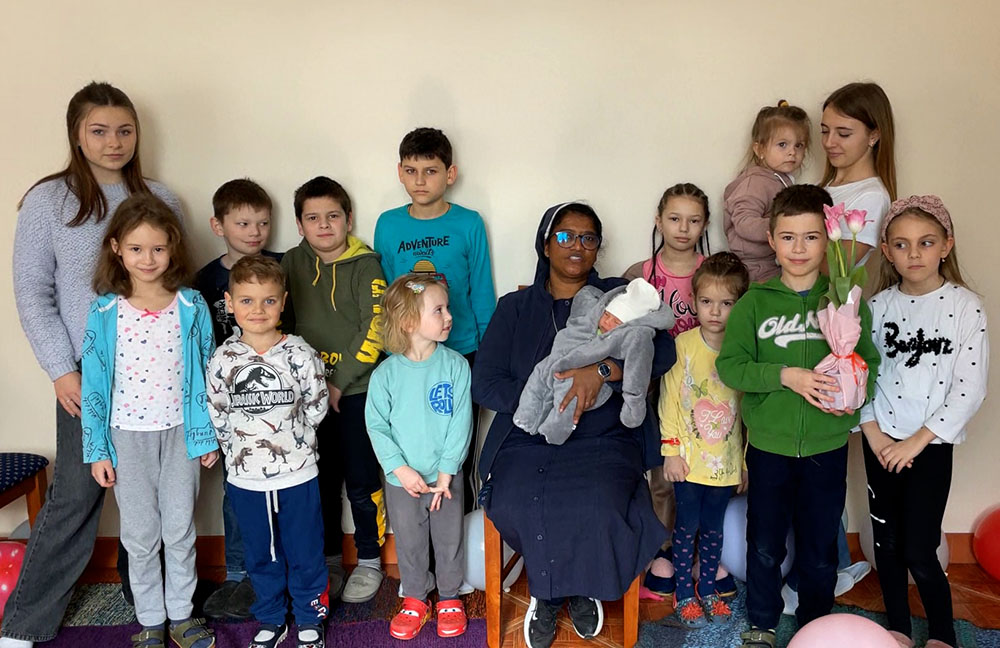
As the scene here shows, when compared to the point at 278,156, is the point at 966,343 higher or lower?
lower

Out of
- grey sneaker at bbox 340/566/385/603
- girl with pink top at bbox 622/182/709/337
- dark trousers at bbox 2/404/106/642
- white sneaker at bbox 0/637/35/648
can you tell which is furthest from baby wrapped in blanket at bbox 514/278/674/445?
white sneaker at bbox 0/637/35/648

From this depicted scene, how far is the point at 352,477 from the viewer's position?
3033 mm

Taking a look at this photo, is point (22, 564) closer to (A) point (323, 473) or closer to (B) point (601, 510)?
(A) point (323, 473)

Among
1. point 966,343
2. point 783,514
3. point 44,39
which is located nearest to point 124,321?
point 44,39

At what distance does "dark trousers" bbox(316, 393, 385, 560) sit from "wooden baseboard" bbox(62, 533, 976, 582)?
0.13 meters

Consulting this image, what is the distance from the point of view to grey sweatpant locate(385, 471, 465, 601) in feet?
9.02

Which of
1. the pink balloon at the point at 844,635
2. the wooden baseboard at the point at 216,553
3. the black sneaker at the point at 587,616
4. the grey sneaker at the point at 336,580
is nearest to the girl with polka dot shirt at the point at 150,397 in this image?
the grey sneaker at the point at 336,580

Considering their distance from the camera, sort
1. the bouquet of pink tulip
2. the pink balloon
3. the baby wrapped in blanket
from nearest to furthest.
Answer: the pink balloon
the bouquet of pink tulip
the baby wrapped in blanket

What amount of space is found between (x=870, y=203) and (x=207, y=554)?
116 inches

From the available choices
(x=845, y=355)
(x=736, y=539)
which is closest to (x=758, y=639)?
(x=736, y=539)

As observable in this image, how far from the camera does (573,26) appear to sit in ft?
10.2

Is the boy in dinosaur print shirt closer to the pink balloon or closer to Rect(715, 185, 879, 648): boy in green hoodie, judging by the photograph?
Rect(715, 185, 879, 648): boy in green hoodie

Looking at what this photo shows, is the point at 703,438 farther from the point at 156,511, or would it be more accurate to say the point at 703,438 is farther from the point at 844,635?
the point at 156,511

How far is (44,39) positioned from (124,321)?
141 cm
